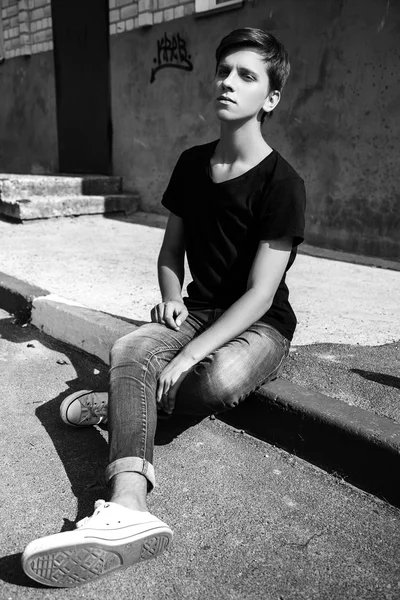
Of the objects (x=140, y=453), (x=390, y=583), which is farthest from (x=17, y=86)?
(x=390, y=583)

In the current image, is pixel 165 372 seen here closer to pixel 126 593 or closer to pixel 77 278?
pixel 126 593

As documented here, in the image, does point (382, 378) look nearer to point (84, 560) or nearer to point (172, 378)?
point (172, 378)

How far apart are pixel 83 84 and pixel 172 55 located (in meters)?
2.12

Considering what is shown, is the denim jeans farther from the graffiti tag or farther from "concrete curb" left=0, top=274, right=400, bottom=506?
the graffiti tag

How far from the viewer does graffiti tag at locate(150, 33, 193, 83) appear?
23.7ft

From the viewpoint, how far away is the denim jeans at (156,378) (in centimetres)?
196

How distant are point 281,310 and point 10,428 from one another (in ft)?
4.25

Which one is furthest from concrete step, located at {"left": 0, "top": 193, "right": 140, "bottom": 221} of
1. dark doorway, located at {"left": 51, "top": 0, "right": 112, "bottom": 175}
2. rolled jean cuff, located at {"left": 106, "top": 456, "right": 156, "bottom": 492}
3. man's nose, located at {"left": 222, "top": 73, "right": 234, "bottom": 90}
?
rolled jean cuff, located at {"left": 106, "top": 456, "right": 156, "bottom": 492}

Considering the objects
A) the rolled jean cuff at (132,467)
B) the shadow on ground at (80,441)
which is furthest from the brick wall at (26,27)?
the rolled jean cuff at (132,467)

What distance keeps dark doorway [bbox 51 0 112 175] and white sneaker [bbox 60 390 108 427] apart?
685cm

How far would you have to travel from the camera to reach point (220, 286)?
8.20 feet

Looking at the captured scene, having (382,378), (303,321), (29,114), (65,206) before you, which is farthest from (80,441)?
(29,114)

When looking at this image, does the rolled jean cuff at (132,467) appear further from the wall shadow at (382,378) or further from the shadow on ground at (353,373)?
the wall shadow at (382,378)

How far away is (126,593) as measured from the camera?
1.59m
